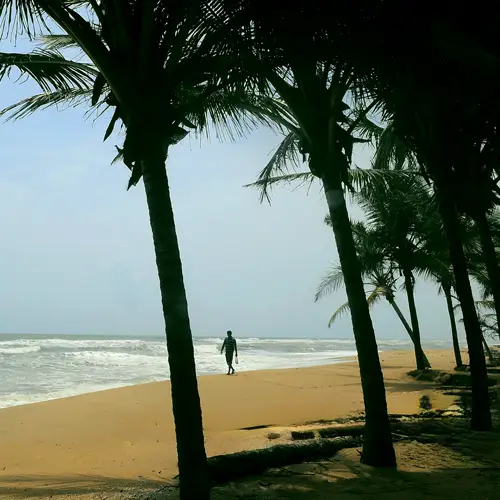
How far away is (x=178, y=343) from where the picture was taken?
3420mm

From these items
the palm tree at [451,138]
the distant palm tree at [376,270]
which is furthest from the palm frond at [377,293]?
the palm tree at [451,138]

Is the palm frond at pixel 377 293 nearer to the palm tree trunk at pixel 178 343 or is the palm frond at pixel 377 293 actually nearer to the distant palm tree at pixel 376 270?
the distant palm tree at pixel 376 270

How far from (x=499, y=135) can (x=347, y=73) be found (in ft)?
7.37

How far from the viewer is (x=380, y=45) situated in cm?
407

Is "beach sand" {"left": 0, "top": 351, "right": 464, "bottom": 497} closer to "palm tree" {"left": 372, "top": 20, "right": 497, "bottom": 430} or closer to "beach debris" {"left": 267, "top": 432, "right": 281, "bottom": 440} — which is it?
"beach debris" {"left": 267, "top": 432, "right": 281, "bottom": 440}

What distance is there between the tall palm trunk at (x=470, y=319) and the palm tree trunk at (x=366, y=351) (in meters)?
1.69

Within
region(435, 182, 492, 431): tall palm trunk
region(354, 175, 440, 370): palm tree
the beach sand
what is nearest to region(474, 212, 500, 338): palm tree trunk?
region(435, 182, 492, 431): tall palm trunk

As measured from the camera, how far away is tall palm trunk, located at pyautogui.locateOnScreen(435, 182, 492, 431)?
19.2 ft

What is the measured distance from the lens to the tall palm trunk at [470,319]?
5863 mm

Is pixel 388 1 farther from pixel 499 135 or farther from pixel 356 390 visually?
pixel 356 390

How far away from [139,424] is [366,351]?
5484 mm

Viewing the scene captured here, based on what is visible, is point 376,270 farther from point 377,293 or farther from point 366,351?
point 366,351

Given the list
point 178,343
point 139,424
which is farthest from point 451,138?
point 139,424

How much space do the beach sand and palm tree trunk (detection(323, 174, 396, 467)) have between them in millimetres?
1845
